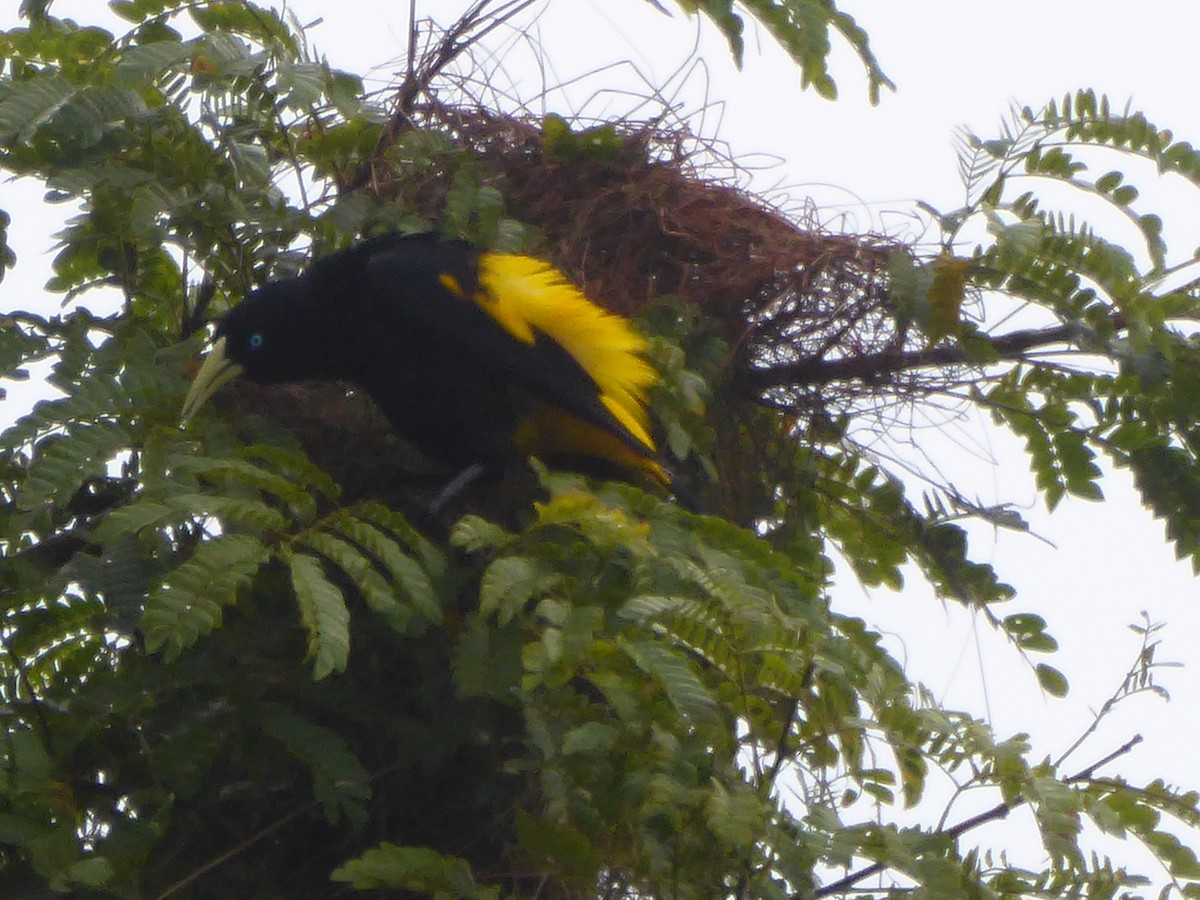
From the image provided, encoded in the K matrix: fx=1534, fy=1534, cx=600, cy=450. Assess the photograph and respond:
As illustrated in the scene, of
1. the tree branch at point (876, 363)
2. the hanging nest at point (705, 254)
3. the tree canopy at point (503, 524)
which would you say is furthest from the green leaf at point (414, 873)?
the tree branch at point (876, 363)

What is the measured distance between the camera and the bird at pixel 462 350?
112 inches

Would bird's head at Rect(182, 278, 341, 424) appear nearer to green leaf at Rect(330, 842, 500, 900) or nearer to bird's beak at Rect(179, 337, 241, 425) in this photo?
bird's beak at Rect(179, 337, 241, 425)

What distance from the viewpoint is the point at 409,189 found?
3031mm

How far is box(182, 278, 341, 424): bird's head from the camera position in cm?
272

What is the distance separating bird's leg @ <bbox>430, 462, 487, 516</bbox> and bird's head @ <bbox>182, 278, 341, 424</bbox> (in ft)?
1.25

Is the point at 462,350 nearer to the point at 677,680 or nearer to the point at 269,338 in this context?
the point at 269,338

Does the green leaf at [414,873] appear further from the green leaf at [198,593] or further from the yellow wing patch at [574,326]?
the yellow wing patch at [574,326]

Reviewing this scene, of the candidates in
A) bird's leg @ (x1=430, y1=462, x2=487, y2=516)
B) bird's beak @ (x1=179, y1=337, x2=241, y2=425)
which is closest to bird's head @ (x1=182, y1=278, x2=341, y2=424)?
bird's beak @ (x1=179, y1=337, x2=241, y2=425)

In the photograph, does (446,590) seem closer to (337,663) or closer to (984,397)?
(337,663)

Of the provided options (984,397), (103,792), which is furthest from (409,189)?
(103,792)

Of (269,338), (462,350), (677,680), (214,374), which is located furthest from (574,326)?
(677,680)

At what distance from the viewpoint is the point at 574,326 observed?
2.89 m

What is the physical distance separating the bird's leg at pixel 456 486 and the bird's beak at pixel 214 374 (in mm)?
423

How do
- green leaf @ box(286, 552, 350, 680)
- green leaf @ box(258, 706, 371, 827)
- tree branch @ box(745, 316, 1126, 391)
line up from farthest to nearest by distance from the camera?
tree branch @ box(745, 316, 1126, 391) → green leaf @ box(258, 706, 371, 827) → green leaf @ box(286, 552, 350, 680)
